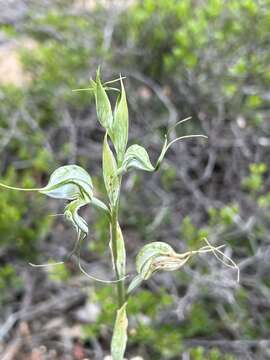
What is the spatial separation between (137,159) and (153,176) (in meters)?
1.74

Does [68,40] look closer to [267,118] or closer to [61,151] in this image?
[61,151]

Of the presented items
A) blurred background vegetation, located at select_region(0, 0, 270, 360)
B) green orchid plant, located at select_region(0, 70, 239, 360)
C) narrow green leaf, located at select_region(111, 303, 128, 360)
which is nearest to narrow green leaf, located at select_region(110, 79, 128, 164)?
green orchid plant, located at select_region(0, 70, 239, 360)

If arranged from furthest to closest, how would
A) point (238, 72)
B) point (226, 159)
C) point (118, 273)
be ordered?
point (226, 159)
point (238, 72)
point (118, 273)

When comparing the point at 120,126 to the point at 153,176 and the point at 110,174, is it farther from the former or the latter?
the point at 153,176

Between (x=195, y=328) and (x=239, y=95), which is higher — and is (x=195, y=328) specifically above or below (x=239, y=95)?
below

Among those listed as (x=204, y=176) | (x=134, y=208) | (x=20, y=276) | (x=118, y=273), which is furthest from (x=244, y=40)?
(x=118, y=273)

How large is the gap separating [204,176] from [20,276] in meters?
0.99

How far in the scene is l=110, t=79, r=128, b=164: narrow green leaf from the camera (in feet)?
3.07

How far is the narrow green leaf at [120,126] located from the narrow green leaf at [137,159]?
0.06ft

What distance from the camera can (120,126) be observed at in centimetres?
95

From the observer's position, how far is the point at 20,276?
8.02 feet

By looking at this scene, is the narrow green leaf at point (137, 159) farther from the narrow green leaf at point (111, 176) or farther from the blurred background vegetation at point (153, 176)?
the blurred background vegetation at point (153, 176)

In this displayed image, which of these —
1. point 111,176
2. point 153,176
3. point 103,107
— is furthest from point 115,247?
point 153,176

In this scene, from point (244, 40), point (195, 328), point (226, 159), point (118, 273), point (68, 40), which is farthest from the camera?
point (68, 40)
